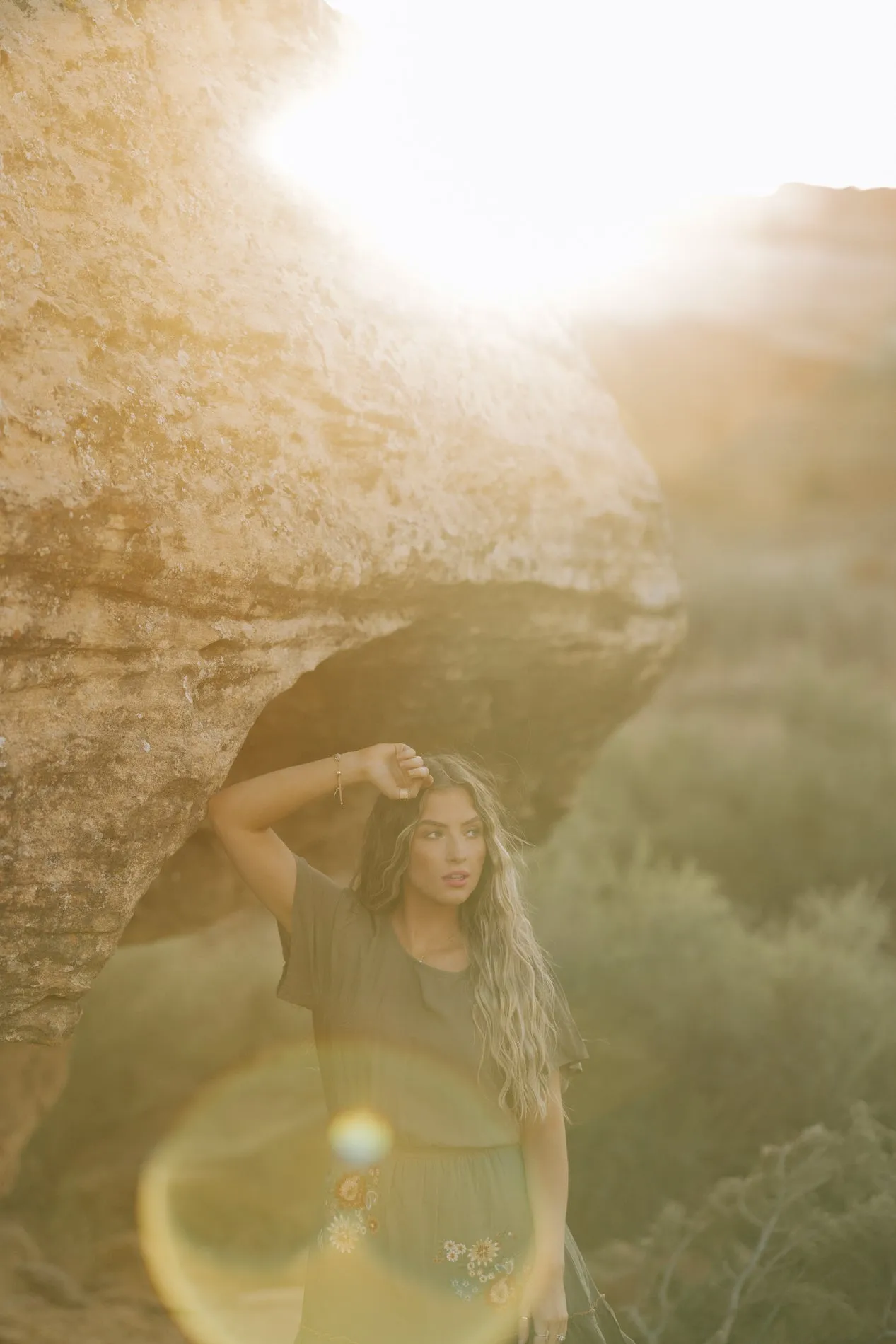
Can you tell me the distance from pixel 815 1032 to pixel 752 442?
246cm

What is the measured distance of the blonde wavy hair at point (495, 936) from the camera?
7.77 feet

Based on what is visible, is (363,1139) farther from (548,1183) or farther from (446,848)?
(446,848)

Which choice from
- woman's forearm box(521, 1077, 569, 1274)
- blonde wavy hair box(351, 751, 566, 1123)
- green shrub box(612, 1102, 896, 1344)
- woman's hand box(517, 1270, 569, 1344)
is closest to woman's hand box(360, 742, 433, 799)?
blonde wavy hair box(351, 751, 566, 1123)

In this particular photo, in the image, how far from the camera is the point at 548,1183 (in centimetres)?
237

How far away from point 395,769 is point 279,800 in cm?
26

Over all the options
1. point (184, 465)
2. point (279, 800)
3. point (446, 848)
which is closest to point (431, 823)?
point (446, 848)

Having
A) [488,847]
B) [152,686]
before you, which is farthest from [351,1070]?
[152,686]

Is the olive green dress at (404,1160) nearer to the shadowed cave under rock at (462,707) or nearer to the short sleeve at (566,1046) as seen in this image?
the short sleeve at (566,1046)

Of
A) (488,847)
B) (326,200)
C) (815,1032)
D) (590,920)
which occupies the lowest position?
(815,1032)

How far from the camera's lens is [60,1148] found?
4.00m

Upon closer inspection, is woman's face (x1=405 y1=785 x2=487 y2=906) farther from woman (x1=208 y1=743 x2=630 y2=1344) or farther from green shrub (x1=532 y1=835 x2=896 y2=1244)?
green shrub (x1=532 y1=835 x2=896 y2=1244)

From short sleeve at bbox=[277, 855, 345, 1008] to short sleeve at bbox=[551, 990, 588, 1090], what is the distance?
1.75 ft

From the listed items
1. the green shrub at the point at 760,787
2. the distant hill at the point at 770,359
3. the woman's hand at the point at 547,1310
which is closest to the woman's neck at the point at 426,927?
the woman's hand at the point at 547,1310

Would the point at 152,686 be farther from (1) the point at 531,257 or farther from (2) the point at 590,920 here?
(2) the point at 590,920
